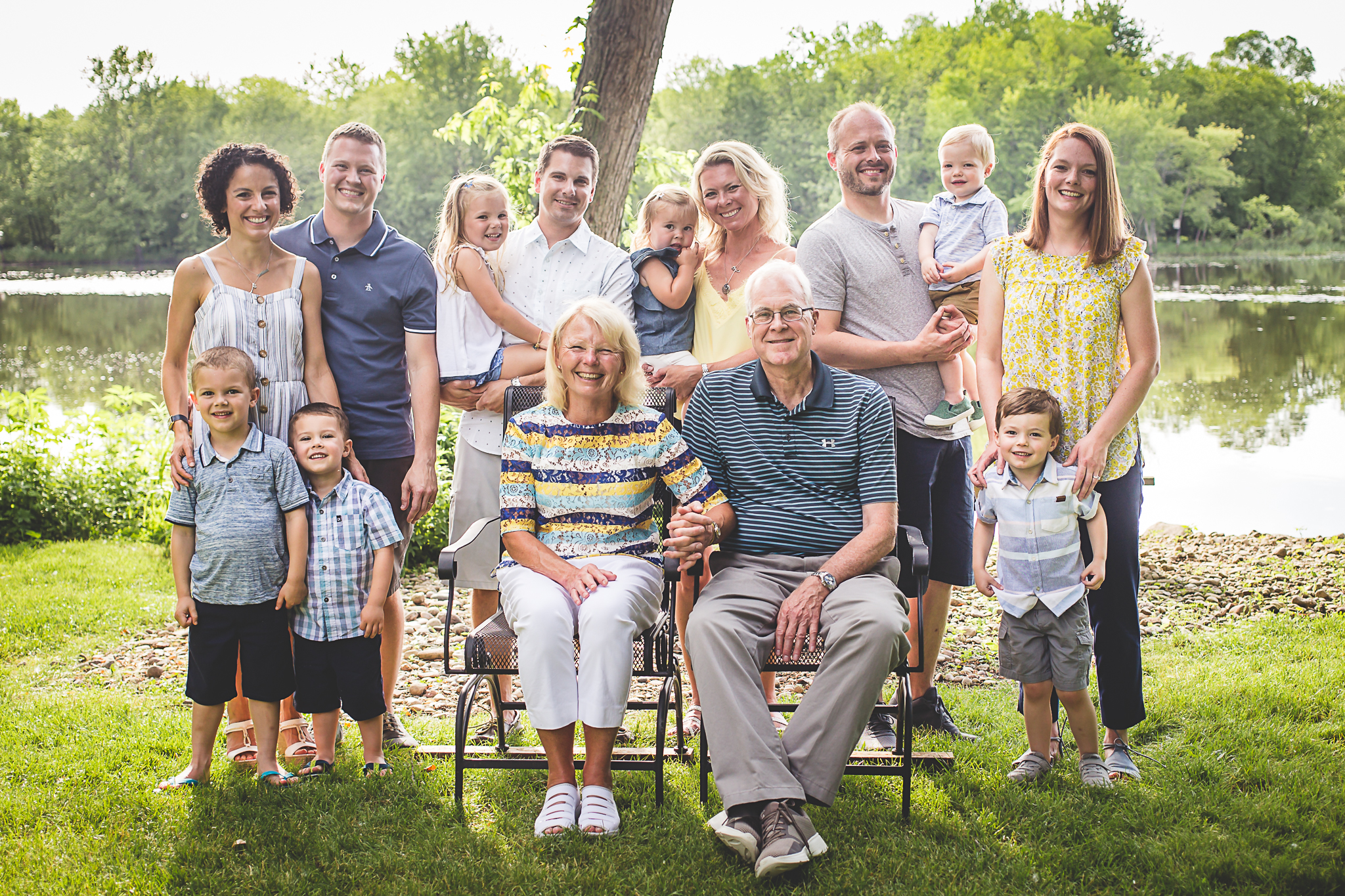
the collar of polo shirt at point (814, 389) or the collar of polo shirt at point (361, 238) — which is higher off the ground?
the collar of polo shirt at point (361, 238)

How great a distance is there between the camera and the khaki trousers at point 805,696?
8.79 feet

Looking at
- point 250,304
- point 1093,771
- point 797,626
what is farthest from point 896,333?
point 250,304

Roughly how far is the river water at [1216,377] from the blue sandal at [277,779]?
24.8ft

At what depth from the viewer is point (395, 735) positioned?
3.62m

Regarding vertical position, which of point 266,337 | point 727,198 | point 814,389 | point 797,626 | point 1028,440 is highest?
point 727,198

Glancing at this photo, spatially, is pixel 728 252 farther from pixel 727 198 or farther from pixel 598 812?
pixel 598 812

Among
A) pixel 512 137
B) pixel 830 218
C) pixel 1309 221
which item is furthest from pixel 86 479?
pixel 1309 221

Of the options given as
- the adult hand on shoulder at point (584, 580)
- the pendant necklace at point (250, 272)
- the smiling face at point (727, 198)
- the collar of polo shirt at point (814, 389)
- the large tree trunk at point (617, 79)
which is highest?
the large tree trunk at point (617, 79)

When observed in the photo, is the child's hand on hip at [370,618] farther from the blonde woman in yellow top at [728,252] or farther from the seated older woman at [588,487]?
the blonde woman in yellow top at [728,252]

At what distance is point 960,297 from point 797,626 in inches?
58.6

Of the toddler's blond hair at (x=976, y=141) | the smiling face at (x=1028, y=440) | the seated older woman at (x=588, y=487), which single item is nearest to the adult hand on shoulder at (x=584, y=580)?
the seated older woman at (x=588, y=487)

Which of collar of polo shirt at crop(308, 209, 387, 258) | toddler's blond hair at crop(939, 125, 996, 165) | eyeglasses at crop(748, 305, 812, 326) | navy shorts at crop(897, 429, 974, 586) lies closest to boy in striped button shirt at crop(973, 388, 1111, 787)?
navy shorts at crop(897, 429, 974, 586)

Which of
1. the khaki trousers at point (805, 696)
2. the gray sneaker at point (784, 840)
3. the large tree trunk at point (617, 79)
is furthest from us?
the large tree trunk at point (617, 79)

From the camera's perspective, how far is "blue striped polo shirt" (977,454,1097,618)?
3035mm
